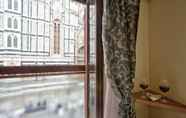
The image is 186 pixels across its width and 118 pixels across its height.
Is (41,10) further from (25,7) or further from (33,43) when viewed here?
(33,43)

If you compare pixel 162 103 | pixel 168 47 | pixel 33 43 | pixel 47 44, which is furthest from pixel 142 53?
pixel 33 43

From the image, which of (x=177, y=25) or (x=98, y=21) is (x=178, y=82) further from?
(x=98, y=21)

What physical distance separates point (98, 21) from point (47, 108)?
91 centimetres

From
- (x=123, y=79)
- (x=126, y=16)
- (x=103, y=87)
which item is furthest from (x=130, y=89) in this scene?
(x=126, y=16)

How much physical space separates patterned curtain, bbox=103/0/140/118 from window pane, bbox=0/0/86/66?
255mm

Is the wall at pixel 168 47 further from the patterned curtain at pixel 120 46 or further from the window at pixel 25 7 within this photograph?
the window at pixel 25 7

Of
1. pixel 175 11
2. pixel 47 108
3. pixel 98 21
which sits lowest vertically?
pixel 47 108

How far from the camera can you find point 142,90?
2.37m

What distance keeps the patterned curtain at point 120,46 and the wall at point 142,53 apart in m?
0.46

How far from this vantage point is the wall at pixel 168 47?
7.36 ft

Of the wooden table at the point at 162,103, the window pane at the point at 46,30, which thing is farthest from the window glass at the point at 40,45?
the wooden table at the point at 162,103

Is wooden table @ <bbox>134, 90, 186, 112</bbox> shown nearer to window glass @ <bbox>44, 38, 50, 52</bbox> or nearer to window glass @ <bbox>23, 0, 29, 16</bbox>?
window glass @ <bbox>44, 38, 50, 52</bbox>

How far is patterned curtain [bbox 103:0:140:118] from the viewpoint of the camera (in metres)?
1.84

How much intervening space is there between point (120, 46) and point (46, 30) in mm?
668
